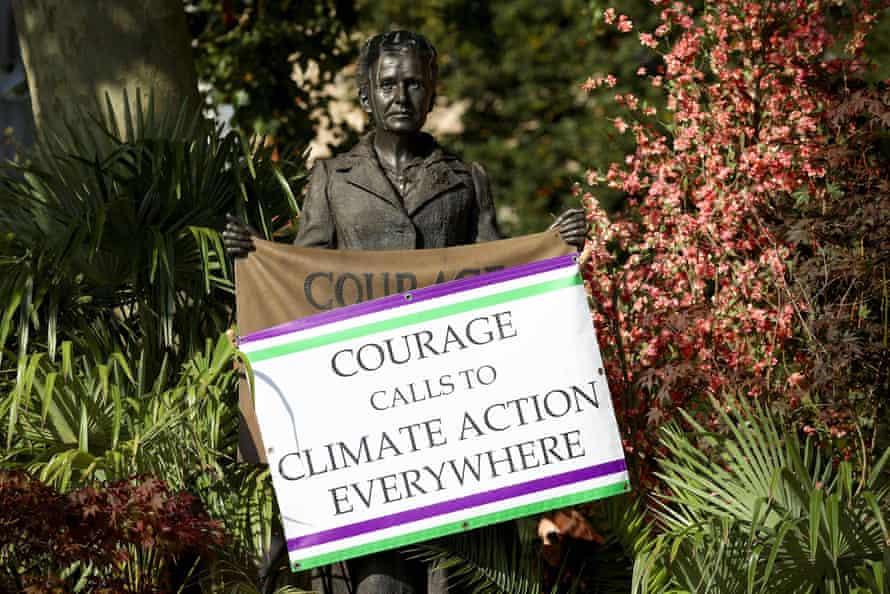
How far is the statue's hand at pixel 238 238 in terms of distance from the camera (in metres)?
5.14

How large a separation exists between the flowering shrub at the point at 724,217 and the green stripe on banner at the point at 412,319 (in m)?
1.44

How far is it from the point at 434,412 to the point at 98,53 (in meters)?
3.71

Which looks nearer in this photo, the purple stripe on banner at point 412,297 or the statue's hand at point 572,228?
the purple stripe on banner at point 412,297

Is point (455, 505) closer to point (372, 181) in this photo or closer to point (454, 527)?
point (454, 527)

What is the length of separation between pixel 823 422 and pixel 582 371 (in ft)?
5.52

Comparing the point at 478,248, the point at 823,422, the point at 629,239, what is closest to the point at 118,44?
the point at 629,239

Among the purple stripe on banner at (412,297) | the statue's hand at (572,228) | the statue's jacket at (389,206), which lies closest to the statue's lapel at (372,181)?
the statue's jacket at (389,206)

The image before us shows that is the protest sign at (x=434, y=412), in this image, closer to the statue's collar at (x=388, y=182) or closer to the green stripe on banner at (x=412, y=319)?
the green stripe on banner at (x=412, y=319)

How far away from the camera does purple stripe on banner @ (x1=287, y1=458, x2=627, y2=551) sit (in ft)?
16.0

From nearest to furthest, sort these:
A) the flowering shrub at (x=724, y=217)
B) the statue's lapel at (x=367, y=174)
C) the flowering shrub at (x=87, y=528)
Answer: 1. the flowering shrub at (x=87, y=528)
2. the statue's lapel at (x=367, y=174)
3. the flowering shrub at (x=724, y=217)

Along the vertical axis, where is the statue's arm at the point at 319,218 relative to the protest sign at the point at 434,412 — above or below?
above

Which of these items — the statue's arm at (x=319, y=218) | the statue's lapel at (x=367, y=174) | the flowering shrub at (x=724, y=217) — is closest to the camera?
the statue's lapel at (x=367, y=174)

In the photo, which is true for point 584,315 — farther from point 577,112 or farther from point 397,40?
point 577,112

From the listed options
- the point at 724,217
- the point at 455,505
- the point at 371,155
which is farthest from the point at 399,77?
the point at 724,217
